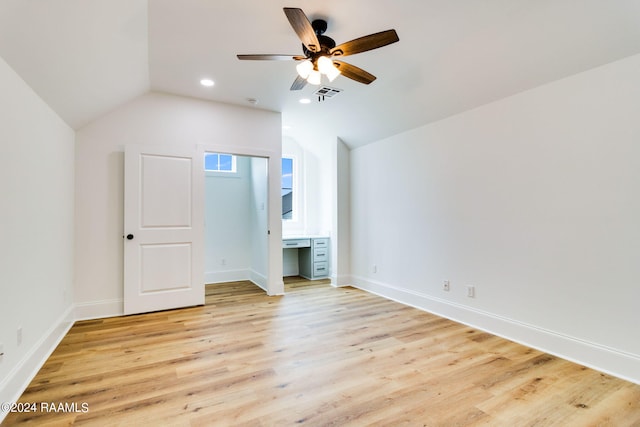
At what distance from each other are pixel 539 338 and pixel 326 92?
3420 mm

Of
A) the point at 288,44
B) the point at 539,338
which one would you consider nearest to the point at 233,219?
the point at 288,44

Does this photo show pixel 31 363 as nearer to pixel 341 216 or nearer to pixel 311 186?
pixel 341 216

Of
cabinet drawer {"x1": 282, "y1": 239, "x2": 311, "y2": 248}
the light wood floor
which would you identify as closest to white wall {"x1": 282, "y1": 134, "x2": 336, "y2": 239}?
cabinet drawer {"x1": 282, "y1": 239, "x2": 311, "y2": 248}

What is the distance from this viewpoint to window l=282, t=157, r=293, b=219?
624cm

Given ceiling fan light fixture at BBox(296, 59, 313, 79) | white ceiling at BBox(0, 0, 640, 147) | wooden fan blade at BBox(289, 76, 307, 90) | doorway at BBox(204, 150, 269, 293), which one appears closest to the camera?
white ceiling at BBox(0, 0, 640, 147)

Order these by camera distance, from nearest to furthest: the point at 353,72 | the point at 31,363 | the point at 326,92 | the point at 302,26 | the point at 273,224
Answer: the point at 302,26 → the point at 31,363 → the point at 353,72 → the point at 326,92 → the point at 273,224

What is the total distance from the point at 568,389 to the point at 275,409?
2.01 metres

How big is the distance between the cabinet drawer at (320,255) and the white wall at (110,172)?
102 inches

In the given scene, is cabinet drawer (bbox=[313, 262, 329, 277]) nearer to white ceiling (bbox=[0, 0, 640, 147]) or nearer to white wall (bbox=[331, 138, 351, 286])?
white wall (bbox=[331, 138, 351, 286])

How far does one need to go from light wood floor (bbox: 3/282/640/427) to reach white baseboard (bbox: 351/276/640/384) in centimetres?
11

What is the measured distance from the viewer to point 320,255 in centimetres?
573

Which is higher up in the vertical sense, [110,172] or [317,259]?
[110,172]

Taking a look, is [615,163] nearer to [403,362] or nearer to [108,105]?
[403,362]

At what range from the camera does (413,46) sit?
2791 millimetres
